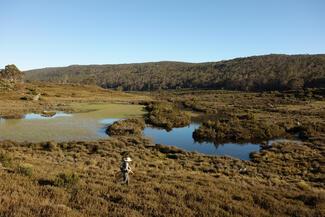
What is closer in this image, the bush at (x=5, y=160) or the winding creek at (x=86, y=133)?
the bush at (x=5, y=160)

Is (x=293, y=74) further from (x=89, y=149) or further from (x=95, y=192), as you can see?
(x=95, y=192)

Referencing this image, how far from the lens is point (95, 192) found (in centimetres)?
1245

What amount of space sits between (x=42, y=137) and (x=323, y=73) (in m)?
153

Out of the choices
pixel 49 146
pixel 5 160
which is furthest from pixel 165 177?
pixel 49 146

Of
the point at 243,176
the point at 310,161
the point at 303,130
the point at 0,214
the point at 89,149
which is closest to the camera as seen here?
the point at 0,214

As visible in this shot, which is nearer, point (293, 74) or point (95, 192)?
point (95, 192)

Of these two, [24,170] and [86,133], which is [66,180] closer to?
[24,170]

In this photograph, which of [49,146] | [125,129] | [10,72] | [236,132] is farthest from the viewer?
[10,72]

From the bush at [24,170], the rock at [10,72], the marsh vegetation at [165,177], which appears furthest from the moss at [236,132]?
the rock at [10,72]

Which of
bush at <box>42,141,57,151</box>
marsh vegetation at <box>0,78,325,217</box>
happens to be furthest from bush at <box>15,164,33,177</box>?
bush at <box>42,141,57,151</box>

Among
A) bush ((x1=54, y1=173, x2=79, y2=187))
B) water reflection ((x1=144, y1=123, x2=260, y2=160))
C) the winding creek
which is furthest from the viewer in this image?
the winding creek

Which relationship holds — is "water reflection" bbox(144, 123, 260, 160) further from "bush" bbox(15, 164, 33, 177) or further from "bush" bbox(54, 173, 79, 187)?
"bush" bbox(54, 173, 79, 187)

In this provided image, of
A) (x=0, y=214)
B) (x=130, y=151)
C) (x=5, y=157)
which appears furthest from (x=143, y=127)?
(x=0, y=214)

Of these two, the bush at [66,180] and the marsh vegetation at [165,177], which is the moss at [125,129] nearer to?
the marsh vegetation at [165,177]
